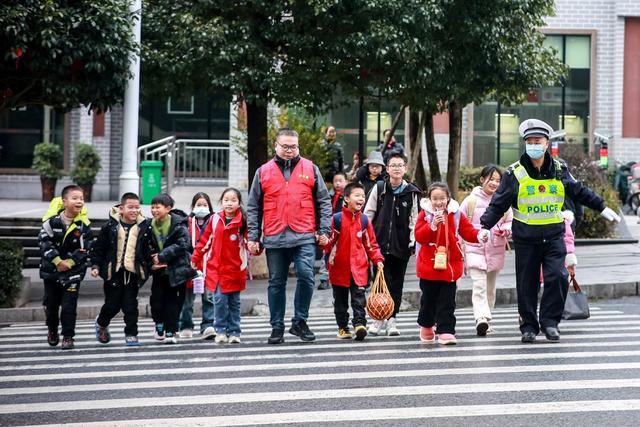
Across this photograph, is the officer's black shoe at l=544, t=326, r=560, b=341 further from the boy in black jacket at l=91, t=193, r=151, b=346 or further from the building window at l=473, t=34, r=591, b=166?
the building window at l=473, t=34, r=591, b=166

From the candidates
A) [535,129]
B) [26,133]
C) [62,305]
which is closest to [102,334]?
[62,305]

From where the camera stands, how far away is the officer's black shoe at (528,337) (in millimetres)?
10312

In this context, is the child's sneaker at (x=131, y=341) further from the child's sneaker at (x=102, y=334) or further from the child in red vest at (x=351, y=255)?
the child in red vest at (x=351, y=255)

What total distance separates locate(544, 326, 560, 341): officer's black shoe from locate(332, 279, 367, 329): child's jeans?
5.48 ft

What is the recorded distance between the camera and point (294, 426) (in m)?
6.79

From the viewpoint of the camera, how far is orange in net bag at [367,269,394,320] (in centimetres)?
1068

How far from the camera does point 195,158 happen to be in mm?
28234

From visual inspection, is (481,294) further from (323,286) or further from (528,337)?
(323,286)

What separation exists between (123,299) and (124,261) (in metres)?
0.37

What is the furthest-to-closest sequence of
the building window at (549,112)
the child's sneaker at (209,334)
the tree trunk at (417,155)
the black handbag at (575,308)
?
1. the building window at (549,112)
2. the tree trunk at (417,155)
3. the black handbag at (575,308)
4. the child's sneaker at (209,334)

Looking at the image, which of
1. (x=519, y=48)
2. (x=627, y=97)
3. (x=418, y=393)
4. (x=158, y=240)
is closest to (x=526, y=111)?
(x=627, y=97)

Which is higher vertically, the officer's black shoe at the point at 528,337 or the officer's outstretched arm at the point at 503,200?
the officer's outstretched arm at the point at 503,200

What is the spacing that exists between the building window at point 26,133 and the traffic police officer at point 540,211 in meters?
21.2

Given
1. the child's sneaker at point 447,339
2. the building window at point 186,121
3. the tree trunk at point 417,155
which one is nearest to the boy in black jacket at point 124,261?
the child's sneaker at point 447,339
